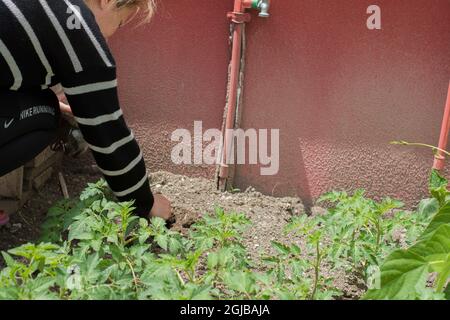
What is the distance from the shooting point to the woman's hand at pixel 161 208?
2.67 m

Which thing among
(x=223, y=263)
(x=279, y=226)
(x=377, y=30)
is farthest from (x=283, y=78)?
(x=223, y=263)

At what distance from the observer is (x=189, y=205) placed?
3.10 meters

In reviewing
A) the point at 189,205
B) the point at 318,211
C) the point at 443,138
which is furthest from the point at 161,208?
the point at 443,138

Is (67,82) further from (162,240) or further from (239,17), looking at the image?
(239,17)

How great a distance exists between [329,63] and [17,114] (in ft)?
4.45

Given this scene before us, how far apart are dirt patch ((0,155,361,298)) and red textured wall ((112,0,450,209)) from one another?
0.35 ft

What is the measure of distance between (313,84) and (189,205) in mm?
742

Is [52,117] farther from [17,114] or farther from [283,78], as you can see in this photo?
[283,78]

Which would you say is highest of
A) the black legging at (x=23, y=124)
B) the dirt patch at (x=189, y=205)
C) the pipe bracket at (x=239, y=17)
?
the pipe bracket at (x=239, y=17)

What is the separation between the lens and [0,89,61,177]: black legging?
2414 mm

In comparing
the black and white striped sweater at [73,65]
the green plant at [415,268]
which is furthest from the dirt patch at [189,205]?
the green plant at [415,268]

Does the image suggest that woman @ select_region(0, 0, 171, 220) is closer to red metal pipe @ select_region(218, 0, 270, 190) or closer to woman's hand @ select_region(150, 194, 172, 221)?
woman's hand @ select_region(150, 194, 172, 221)

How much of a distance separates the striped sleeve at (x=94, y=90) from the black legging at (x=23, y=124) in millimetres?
219

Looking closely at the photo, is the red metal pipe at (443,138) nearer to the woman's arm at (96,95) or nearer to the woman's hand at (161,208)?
the woman's hand at (161,208)
